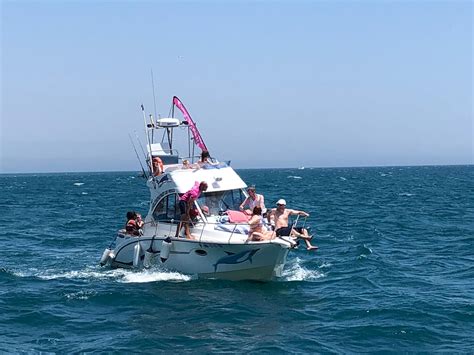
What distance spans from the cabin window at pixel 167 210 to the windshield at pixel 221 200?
2.54ft

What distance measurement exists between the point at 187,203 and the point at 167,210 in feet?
4.18

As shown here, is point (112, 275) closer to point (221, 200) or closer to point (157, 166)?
point (157, 166)

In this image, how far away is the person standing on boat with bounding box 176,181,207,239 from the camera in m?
18.8

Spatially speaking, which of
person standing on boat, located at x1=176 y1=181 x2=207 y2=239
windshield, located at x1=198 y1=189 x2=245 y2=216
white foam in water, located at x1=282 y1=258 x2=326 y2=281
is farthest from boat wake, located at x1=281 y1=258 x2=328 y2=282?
person standing on boat, located at x1=176 y1=181 x2=207 y2=239

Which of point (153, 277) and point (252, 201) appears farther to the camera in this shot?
point (252, 201)

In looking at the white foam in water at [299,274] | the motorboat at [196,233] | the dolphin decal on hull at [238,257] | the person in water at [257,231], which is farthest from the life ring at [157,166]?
the white foam in water at [299,274]

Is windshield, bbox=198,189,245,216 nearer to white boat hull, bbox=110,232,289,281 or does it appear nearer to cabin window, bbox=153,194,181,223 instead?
cabin window, bbox=153,194,181,223

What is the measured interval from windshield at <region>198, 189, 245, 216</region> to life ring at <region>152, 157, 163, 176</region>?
1811 millimetres

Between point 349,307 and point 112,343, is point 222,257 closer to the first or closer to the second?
point 349,307

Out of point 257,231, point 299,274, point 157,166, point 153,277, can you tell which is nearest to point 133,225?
point 157,166

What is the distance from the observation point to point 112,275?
2005 cm

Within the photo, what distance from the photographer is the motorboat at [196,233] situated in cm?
1775

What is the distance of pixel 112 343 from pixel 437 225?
2357cm

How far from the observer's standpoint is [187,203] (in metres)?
19.0
